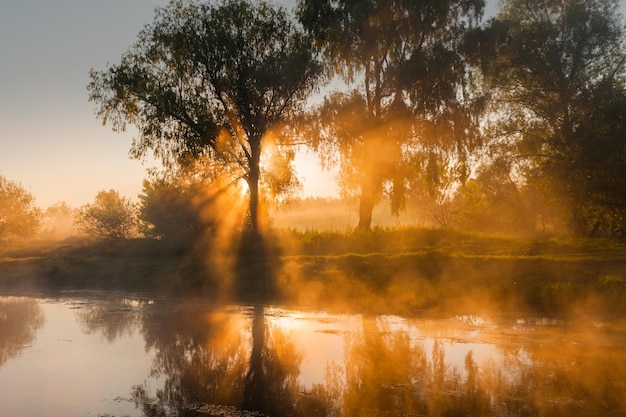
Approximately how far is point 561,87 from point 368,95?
13394 mm

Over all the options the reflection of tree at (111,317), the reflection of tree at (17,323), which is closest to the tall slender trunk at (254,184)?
the reflection of tree at (111,317)

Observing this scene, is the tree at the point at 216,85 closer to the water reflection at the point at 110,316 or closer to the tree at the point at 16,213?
the water reflection at the point at 110,316

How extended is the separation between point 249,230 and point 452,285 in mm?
18182

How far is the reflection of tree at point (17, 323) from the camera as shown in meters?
14.9

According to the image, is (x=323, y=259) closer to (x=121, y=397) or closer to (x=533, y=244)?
(x=533, y=244)

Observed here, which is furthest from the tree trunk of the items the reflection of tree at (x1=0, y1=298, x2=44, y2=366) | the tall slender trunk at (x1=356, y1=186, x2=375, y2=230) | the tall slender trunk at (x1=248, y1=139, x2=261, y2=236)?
the reflection of tree at (x1=0, y1=298, x2=44, y2=366)

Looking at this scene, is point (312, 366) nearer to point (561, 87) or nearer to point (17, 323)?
point (17, 323)

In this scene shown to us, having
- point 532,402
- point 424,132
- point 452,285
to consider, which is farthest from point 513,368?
point 424,132

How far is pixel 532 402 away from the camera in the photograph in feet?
30.9

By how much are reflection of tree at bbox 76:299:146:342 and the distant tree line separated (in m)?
12.3

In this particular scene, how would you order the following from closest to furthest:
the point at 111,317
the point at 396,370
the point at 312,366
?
the point at 396,370 → the point at 312,366 → the point at 111,317

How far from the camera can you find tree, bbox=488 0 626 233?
3397 centimetres

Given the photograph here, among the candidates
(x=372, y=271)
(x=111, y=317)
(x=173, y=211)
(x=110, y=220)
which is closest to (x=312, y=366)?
(x=111, y=317)

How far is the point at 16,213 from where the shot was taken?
87500mm
